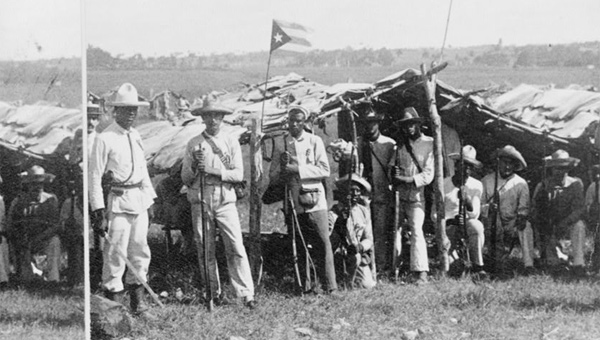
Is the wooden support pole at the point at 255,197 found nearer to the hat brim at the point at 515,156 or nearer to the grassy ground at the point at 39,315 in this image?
the grassy ground at the point at 39,315

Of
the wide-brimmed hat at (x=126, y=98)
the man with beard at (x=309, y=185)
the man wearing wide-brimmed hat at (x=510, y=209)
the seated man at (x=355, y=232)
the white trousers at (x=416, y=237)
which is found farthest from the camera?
the man wearing wide-brimmed hat at (x=510, y=209)

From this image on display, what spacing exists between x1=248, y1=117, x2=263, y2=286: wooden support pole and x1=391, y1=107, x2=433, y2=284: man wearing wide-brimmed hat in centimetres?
187

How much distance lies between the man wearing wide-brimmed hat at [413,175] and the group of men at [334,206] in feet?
0.04

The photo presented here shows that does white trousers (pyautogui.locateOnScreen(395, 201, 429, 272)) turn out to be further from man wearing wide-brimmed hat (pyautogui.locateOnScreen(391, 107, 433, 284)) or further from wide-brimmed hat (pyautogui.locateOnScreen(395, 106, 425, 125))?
wide-brimmed hat (pyautogui.locateOnScreen(395, 106, 425, 125))

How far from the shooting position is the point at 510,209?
9883 millimetres

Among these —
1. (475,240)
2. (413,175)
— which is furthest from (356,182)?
(475,240)

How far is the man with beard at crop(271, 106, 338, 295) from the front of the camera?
28.0 feet

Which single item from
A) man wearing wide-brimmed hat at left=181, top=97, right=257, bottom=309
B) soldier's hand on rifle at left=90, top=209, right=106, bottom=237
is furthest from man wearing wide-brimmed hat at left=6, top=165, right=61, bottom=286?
man wearing wide-brimmed hat at left=181, top=97, right=257, bottom=309

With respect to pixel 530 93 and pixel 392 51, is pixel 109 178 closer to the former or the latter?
pixel 530 93

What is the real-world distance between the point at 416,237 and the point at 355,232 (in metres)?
0.86

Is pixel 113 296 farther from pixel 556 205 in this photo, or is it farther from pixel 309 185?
pixel 556 205

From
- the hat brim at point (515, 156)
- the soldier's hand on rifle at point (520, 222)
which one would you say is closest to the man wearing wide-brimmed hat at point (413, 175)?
the hat brim at point (515, 156)

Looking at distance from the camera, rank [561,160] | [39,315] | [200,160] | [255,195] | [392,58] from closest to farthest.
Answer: [39,315] → [200,160] → [255,195] → [561,160] → [392,58]

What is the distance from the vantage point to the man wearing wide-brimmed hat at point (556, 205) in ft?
32.7
